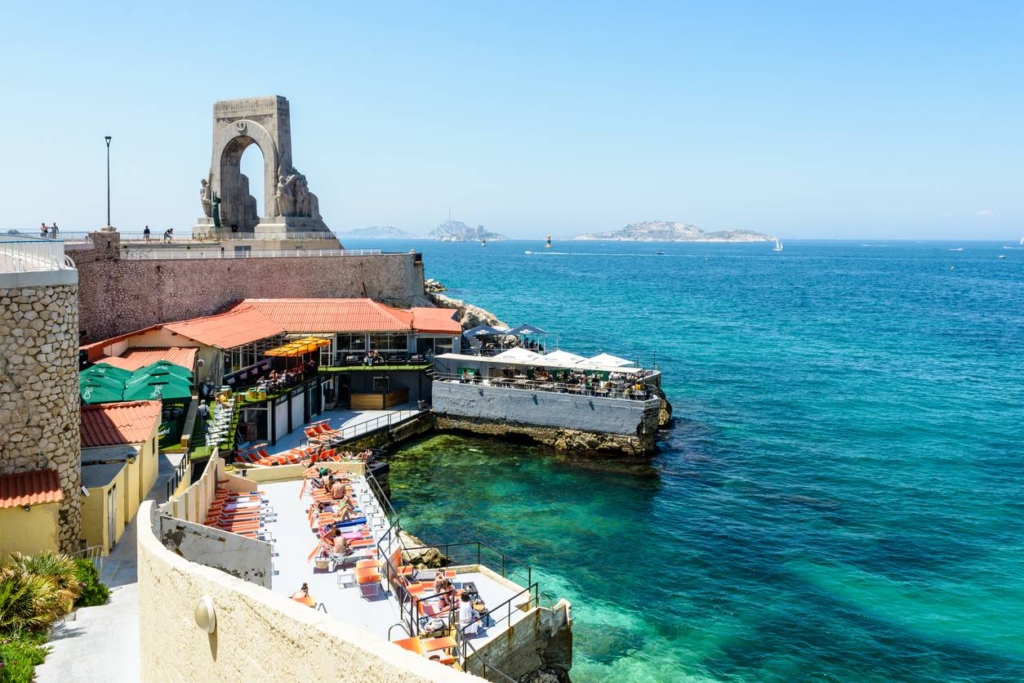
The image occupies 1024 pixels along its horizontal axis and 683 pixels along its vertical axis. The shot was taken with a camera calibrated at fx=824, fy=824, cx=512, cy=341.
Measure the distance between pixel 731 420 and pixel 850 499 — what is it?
39.2 ft

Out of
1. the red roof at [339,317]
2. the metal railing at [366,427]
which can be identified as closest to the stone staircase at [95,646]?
the metal railing at [366,427]

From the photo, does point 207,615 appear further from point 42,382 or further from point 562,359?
point 562,359

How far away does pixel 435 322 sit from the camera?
137ft

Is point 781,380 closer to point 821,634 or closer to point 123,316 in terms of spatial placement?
point 821,634

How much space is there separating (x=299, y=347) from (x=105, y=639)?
23.9 m

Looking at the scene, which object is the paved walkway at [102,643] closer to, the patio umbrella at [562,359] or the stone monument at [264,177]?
the patio umbrella at [562,359]

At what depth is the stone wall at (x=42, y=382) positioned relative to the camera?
15395 mm

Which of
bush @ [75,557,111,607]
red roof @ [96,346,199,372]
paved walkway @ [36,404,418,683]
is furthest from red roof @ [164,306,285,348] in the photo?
bush @ [75,557,111,607]

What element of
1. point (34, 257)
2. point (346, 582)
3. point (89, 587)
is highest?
point (34, 257)

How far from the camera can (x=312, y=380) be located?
35.7 m

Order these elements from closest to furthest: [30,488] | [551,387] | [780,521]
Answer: [30,488] → [780,521] → [551,387]

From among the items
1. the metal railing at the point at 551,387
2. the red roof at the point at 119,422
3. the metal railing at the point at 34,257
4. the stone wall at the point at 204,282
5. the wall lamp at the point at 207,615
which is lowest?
the metal railing at the point at 551,387

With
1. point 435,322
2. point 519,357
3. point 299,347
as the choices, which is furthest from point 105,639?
point 435,322

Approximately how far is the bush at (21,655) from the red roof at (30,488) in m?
4.06
